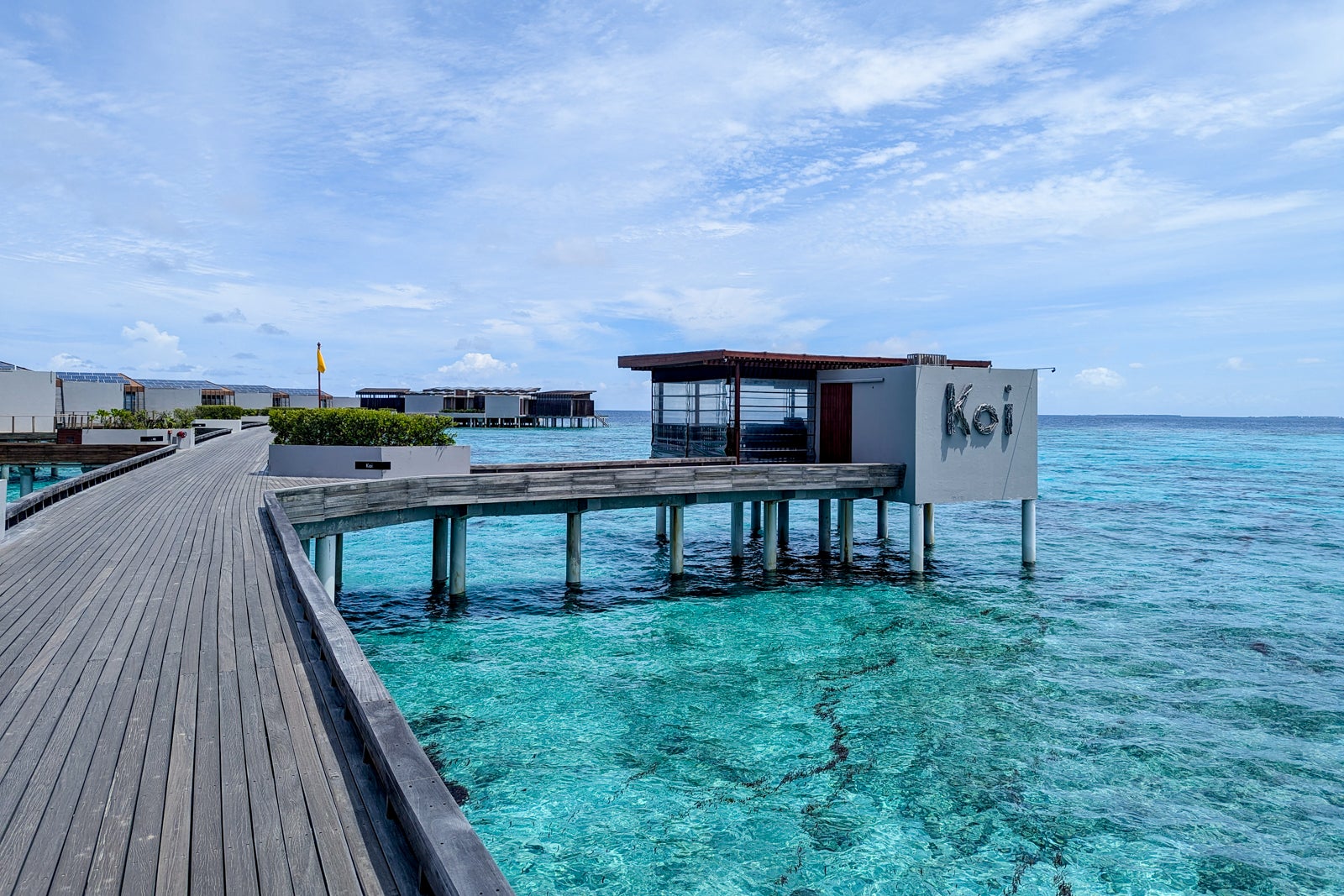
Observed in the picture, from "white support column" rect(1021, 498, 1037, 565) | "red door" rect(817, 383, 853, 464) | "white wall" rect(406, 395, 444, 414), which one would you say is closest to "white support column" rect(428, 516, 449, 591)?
"red door" rect(817, 383, 853, 464)

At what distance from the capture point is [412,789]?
12.7ft

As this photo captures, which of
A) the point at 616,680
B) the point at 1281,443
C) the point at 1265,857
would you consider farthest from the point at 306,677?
the point at 1281,443

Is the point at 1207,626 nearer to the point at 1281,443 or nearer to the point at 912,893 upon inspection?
the point at 912,893

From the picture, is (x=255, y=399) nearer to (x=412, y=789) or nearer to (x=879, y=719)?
(x=879, y=719)

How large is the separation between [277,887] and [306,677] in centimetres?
287

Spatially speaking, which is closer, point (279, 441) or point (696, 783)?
point (696, 783)

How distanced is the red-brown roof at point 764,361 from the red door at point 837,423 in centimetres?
70

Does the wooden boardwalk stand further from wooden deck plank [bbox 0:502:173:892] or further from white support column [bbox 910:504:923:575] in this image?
white support column [bbox 910:504:923:575]

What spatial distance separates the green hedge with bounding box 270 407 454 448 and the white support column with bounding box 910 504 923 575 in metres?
13.0

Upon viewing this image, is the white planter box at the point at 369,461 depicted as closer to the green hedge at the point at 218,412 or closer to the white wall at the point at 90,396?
the green hedge at the point at 218,412

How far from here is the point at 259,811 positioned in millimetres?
4250

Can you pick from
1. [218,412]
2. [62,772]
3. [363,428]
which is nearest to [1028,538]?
[363,428]

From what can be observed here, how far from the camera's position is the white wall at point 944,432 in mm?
21359

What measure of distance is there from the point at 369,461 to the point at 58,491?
615 centimetres
